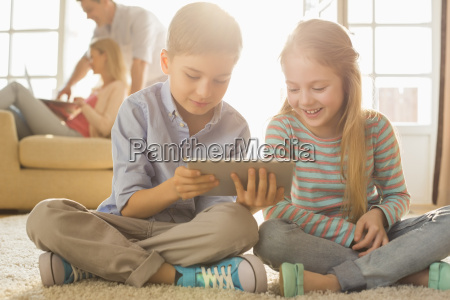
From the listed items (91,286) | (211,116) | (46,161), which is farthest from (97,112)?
(91,286)

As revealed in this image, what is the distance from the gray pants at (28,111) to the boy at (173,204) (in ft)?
6.71

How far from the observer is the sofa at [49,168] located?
2.83 metres

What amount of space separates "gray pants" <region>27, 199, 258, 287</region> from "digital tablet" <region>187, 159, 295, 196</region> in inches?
2.9

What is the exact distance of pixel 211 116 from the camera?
4.52 feet

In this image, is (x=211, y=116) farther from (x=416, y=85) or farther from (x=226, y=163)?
(x=416, y=85)

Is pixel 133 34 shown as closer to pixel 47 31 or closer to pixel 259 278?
pixel 47 31

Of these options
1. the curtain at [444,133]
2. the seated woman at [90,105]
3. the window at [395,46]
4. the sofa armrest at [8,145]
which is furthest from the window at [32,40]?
the curtain at [444,133]

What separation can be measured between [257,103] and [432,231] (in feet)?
11.7

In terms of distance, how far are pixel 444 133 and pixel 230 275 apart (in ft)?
9.84

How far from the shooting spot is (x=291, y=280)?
101 cm

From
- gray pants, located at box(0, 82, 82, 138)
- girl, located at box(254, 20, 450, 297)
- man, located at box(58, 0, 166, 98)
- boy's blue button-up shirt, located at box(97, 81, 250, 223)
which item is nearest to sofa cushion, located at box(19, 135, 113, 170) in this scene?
gray pants, located at box(0, 82, 82, 138)

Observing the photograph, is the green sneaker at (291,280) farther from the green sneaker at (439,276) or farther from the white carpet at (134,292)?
the green sneaker at (439,276)

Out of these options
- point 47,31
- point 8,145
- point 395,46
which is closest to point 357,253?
point 8,145

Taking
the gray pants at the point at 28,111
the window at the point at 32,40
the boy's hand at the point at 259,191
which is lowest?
the boy's hand at the point at 259,191
